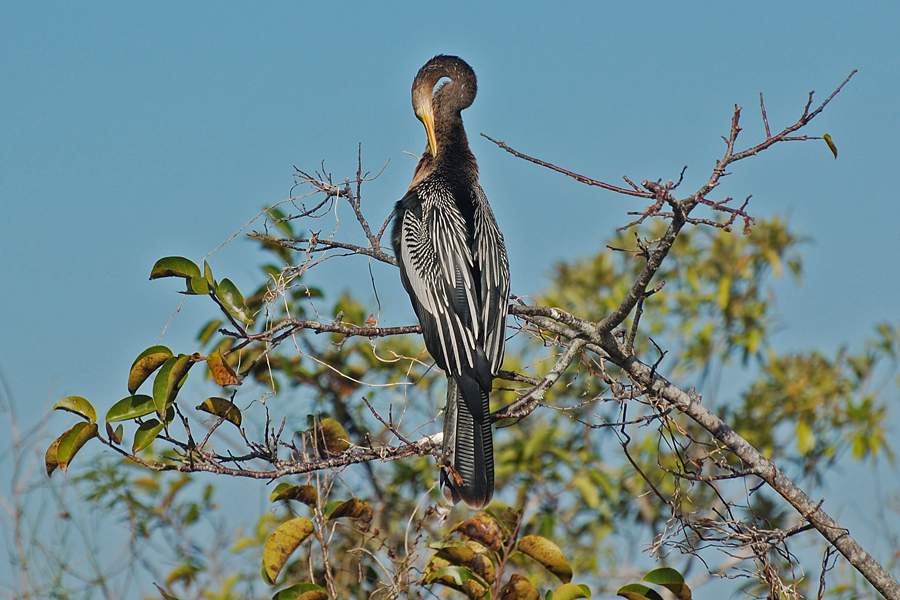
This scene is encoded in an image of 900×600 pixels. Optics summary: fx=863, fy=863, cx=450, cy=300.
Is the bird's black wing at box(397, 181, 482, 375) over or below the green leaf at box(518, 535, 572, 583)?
over

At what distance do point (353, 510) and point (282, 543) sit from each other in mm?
228

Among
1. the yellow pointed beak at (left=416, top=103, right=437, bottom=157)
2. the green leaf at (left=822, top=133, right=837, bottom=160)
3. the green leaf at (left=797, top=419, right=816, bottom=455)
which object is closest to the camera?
the green leaf at (left=822, top=133, right=837, bottom=160)

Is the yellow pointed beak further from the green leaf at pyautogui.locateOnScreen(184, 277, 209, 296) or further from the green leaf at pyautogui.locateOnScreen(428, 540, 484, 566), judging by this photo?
the green leaf at pyautogui.locateOnScreen(428, 540, 484, 566)

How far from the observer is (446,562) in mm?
2369

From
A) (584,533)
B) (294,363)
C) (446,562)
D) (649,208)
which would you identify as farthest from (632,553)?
(649,208)

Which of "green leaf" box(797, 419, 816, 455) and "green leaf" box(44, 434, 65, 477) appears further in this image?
"green leaf" box(797, 419, 816, 455)

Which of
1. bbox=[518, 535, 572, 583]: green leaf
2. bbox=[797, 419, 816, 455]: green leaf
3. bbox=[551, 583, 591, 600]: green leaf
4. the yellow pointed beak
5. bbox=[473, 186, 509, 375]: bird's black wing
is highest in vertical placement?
bbox=[797, 419, 816, 455]: green leaf

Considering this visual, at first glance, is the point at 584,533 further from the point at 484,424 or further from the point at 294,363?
the point at 484,424

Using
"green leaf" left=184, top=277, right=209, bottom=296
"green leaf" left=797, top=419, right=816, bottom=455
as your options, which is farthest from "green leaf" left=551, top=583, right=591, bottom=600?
"green leaf" left=797, top=419, right=816, bottom=455

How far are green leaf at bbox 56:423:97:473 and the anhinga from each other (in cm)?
103

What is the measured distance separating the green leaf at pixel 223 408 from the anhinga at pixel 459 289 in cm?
65

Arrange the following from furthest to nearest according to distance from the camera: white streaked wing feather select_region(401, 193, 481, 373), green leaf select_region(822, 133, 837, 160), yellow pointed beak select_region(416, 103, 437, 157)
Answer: yellow pointed beak select_region(416, 103, 437, 157) < white streaked wing feather select_region(401, 193, 481, 373) < green leaf select_region(822, 133, 837, 160)

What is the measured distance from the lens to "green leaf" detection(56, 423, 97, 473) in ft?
7.52

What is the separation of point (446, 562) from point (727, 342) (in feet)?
16.6
